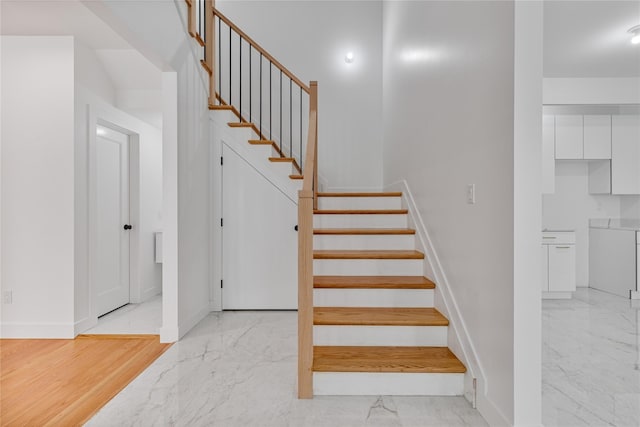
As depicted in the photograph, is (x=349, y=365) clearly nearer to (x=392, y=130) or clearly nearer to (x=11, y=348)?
(x=11, y=348)

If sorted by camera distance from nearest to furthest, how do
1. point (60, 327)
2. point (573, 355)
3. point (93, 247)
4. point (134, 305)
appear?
1. point (573, 355)
2. point (60, 327)
3. point (93, 247)
4. point (134, 305)

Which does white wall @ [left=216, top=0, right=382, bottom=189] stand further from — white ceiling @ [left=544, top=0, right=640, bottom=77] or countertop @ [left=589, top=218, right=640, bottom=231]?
countertop @ [left=589, top=218, right=640, bottom=231]

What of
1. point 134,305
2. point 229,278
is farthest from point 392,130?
point 134,305

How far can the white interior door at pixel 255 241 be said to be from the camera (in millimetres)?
3723

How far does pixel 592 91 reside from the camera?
4.32 meters

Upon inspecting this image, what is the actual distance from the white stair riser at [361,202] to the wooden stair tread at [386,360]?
181 centimetres

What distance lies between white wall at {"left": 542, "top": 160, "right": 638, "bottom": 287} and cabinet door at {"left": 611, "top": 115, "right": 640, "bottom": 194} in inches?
14.2

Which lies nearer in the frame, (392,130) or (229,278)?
(229,278)

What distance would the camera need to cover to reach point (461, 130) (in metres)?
2.16

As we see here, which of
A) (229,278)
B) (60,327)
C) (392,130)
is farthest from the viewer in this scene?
(392,130)

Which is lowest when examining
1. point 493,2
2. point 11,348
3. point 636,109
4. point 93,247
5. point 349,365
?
point 11,348

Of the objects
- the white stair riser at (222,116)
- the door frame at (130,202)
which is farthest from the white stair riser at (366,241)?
the door frame at (130,202)

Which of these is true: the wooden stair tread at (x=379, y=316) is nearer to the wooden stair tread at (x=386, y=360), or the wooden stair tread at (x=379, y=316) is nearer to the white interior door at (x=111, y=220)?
the wooden stair tread at (x=386, y=360)

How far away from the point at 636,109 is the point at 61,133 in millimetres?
6319
